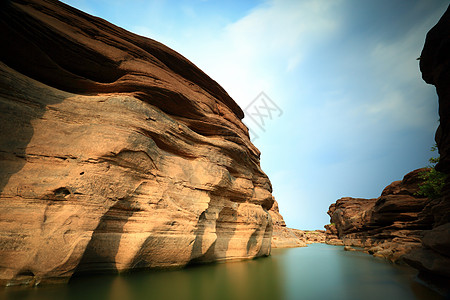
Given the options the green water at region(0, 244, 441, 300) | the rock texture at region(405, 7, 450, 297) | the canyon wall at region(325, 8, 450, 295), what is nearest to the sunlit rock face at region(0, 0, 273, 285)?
A: the green water at region(0, 244, 441, 300)

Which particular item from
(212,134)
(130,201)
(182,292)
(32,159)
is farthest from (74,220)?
(212,134)

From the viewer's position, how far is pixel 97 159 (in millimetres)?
7449

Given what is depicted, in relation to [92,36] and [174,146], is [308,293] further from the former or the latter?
[92,36]

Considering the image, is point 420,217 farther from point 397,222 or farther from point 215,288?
point 215,288

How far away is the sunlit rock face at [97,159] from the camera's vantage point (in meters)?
6.14

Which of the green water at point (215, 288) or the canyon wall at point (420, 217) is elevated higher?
the canyon wall at point (420, 217)

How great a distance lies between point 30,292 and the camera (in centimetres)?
506

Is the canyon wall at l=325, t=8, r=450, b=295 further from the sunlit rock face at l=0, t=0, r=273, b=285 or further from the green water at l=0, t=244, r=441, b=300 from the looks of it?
the sunlit rock face at l=0, t=0, r=273, b=285

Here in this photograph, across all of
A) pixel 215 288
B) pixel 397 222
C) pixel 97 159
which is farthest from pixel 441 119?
pixel 397 222

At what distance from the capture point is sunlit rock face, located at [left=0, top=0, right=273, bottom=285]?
242 inches

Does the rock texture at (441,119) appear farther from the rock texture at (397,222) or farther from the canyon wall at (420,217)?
the rock texture at (397,222)

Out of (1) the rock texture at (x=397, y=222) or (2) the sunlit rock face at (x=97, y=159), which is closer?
(2) the sunlit rock face at (x=97, y=159)

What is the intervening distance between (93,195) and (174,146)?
4373 mm

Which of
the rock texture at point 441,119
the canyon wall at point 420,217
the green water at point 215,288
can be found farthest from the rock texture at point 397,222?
the green water at point 215,288
